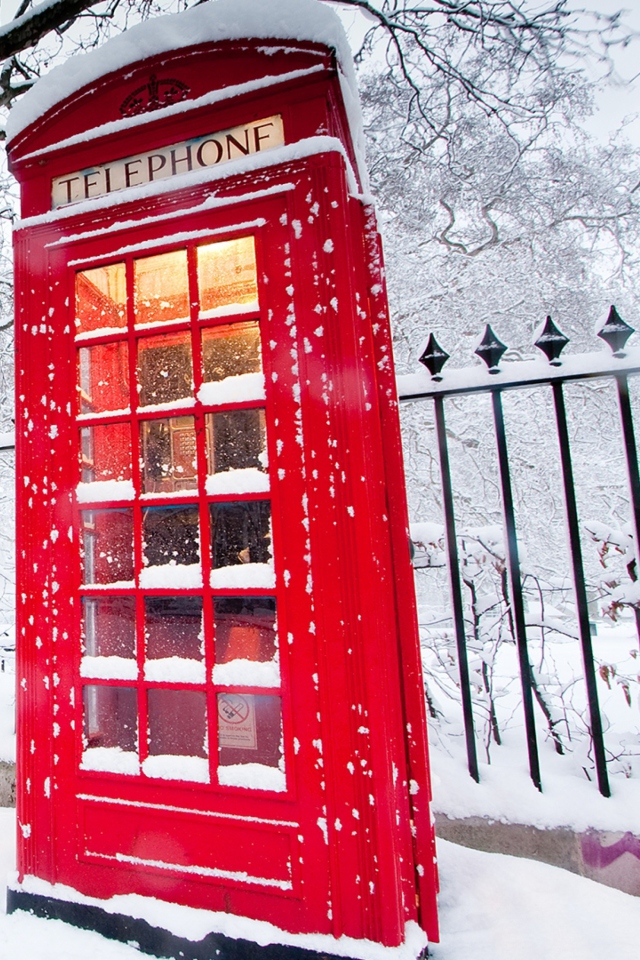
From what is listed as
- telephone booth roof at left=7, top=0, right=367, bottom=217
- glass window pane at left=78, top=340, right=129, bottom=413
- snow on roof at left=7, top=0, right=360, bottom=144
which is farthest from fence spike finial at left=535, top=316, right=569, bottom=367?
glass window pane at left=78, top=340, right=129, bottom=413

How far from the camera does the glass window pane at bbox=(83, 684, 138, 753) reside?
1.64 meters

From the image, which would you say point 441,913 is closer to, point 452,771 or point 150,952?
point 452,771

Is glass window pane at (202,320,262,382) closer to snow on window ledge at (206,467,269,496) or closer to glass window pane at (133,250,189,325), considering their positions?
glass window pane at (133,250,189,325)

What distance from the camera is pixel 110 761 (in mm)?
1562

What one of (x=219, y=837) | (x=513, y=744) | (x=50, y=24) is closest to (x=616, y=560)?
(x=513, y=744)

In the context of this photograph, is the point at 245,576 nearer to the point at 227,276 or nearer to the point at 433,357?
the point at 227,276

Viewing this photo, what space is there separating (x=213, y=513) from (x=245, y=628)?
1.22 ft

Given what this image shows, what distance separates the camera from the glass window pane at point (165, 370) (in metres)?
1.63

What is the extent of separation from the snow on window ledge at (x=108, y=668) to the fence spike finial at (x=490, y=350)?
5.39 feet

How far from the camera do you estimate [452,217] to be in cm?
741

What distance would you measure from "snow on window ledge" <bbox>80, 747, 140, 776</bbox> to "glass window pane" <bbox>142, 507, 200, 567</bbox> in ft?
2.02

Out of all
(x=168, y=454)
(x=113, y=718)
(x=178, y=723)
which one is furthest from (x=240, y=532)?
(x=113, y=718)

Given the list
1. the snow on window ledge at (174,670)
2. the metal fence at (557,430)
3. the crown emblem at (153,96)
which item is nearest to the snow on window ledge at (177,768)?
the snow on window ledge at (174,670)

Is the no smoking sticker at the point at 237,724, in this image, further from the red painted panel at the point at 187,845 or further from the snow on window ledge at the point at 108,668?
the snow on window ledge at the point at 108,668
